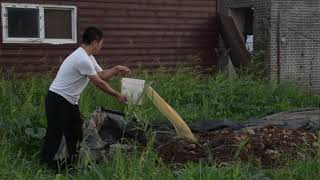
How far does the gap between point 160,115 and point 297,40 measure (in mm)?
10834

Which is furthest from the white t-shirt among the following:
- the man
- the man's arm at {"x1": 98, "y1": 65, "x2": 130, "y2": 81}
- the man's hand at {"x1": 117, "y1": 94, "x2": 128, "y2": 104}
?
the man's hand at {"x1": 117, "y1": 94, "x2": 128, "y2": 104}

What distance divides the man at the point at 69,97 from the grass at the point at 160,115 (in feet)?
1.03

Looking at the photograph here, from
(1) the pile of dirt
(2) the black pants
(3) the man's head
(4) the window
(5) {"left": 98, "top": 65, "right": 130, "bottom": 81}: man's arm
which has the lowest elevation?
(1) the pile of dirt

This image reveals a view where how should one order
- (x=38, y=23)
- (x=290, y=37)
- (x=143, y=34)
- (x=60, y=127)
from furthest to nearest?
(x=290, y=37) → (x=143, y=34) → (x=38, y=23) → (x=60, y=127)

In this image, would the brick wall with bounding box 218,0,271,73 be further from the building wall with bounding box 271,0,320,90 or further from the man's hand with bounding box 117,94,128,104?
the man's hand with bounding box 117,94,128,104

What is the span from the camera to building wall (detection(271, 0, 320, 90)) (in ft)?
58.0

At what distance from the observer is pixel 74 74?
5.94 m

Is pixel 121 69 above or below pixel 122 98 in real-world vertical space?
above

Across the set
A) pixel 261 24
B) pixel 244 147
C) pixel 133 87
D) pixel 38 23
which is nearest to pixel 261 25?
pixel 261 24

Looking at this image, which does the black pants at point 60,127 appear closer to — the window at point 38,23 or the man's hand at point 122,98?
the man's hand at point 122,98

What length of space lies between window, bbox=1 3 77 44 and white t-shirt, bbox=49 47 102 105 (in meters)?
5.47

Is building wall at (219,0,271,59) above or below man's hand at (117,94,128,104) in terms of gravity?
above

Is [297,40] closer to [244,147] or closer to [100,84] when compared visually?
[244,147]

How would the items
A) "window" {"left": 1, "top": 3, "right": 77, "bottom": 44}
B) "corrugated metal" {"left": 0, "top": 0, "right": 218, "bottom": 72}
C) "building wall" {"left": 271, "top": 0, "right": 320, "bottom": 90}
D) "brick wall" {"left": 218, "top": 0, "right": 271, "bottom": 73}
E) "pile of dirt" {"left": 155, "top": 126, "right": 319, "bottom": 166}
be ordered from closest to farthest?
"pile of dirt" {"left": 155, "top": 126, "right": 319, "bottom": 166}, "window" {"left": 1, "top": 3, "right": 77, "bottom": 44}, "corrugated metal" {"left": 0, "top": 0, "right": 218, "bottom": 72}, "brick wall" {"left": 218, "top": 0, "right": 271, "bottom": 73}, "building wall" {"left": 271, "top": 0, "right": 320, "bottom": 90}
